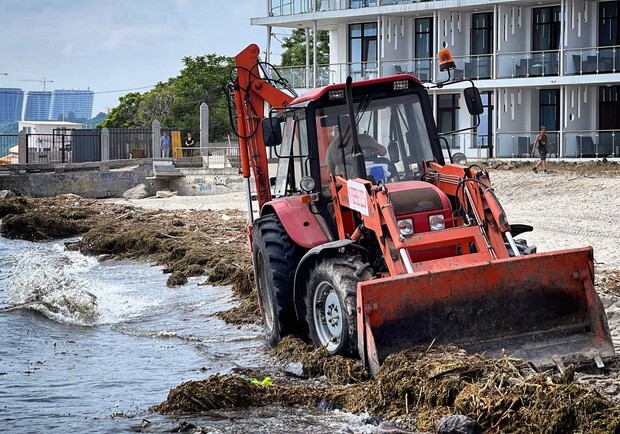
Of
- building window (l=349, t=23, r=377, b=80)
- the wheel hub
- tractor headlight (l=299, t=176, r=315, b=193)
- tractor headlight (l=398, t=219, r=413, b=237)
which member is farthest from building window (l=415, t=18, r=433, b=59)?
tractor headlight (l=398, t=219, r=413, b=237)

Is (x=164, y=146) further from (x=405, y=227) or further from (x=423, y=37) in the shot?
(x=405, y=227)

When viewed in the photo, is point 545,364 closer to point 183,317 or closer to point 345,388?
point 345,388

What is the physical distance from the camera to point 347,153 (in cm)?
1182

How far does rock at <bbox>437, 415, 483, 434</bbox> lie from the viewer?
323 inches

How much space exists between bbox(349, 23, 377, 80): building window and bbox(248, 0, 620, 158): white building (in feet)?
0.14

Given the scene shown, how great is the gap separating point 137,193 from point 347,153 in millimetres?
36477

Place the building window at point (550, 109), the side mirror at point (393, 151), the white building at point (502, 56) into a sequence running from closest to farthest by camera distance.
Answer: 1. the side mirror at point (393, 151)
2. the white building at point (502, 56)
3. the building window at point (550, 109)

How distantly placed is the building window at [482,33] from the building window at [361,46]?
4.43 meters

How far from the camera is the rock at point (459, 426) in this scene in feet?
26.9

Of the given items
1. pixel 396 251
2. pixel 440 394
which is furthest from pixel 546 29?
pixel 440 394

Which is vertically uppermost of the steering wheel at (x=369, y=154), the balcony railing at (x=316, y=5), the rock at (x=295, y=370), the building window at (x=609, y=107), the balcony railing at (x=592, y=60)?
the balcony railing at (x=316, y=5)

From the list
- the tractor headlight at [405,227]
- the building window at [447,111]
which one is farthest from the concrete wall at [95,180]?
the tractor headlight at [405,227]

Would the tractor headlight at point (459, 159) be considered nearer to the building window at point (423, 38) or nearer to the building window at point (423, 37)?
the building window at point (423, 38)

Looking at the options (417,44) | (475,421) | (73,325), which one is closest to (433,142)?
(475,421)
